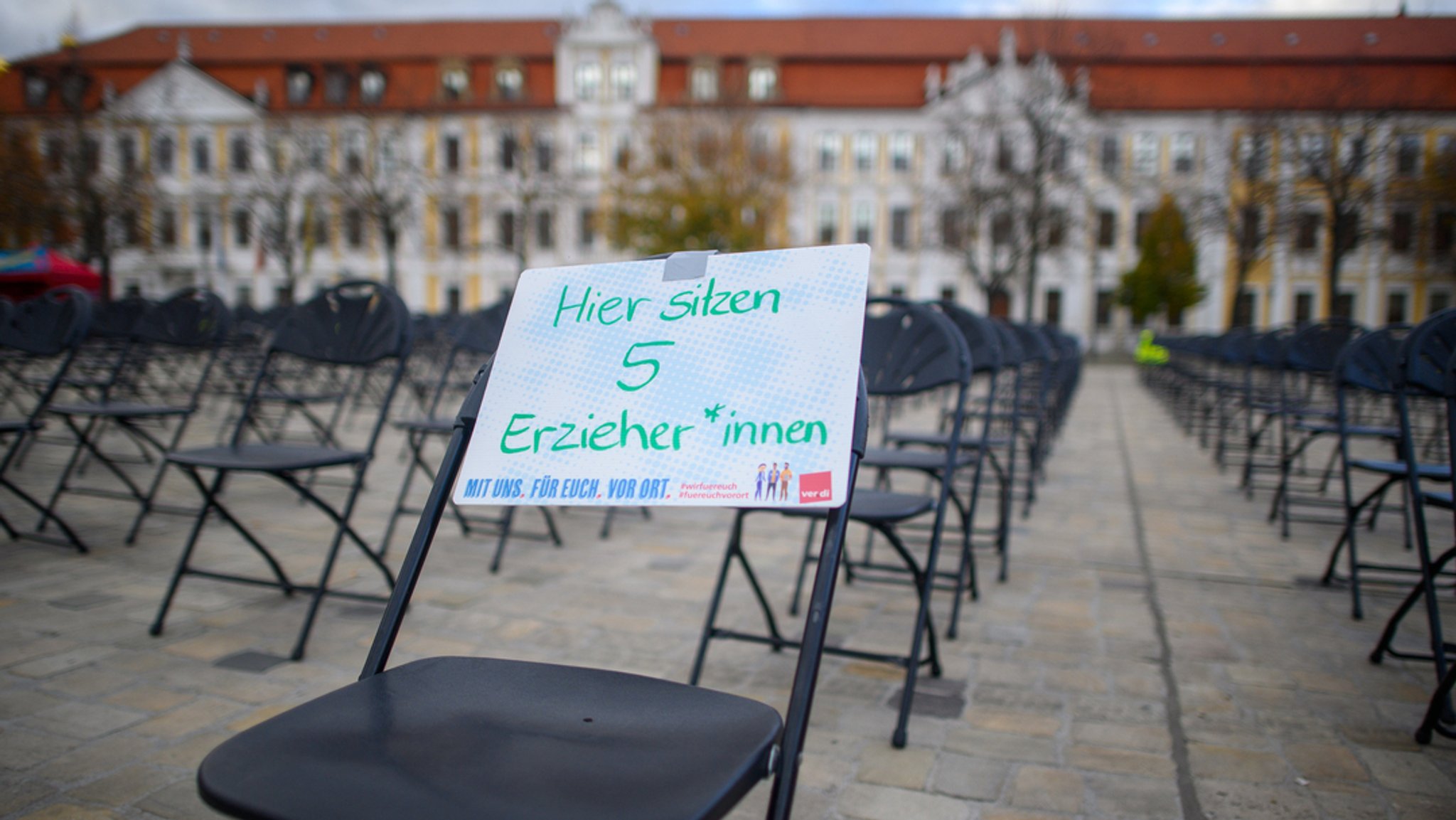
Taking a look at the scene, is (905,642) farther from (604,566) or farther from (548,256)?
(548,256)

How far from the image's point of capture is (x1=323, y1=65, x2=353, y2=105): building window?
146ft

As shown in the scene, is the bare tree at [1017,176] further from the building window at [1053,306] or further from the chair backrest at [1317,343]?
the chair backrest at [1317,343]

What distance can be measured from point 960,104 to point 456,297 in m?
23.8

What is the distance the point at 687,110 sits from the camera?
31.0 meters

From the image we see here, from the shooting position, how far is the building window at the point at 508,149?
32781 millimetres

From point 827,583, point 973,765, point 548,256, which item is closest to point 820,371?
point 827,583

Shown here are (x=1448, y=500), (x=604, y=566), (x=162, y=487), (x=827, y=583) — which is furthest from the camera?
(x=162, y=487)

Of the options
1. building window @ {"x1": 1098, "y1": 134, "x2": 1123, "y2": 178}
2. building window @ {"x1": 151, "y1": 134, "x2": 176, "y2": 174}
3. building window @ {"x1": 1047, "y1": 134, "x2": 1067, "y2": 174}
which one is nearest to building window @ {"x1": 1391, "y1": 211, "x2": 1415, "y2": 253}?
building window @ {"x1": 1098, "y1": 134, "x2": 1123, "y2": 178}

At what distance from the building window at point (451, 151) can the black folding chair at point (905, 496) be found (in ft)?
139

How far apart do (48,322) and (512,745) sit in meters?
4.82

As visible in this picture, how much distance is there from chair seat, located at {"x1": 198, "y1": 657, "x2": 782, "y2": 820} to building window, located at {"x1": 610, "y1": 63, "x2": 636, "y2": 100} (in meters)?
44.2

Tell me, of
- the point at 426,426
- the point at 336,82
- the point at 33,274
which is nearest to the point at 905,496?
the point at 426,426

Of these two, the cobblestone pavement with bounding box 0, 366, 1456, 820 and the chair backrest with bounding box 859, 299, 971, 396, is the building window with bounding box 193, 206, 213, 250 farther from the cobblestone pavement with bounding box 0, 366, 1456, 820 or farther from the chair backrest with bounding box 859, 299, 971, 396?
the chair backrest with bounding box 859, 299, 971, 396

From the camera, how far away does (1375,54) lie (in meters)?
42.1
